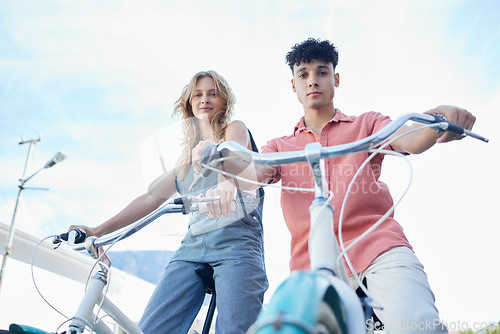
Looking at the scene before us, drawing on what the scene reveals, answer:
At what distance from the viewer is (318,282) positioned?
937mm

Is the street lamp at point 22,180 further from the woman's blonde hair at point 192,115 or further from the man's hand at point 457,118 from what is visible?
the man's hand at point 457,118

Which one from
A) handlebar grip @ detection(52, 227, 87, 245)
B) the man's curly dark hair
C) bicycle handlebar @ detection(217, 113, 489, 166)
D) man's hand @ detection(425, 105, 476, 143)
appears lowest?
handlebar grip @ detection(52, 227, 87, 245)

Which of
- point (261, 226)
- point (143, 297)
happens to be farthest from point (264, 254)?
point (143, 297)

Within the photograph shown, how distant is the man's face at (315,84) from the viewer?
2.40m

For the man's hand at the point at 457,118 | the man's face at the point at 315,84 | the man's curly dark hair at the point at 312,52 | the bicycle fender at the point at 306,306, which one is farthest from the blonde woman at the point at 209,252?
the bicycle fender at the point at 306,306

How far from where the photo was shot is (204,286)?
2.38 metres

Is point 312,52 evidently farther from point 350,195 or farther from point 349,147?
point 349,147

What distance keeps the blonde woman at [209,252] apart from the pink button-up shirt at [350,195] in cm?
26

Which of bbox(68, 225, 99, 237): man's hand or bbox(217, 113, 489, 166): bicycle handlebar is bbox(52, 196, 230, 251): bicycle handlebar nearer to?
bbox(68, 225, 99, 237): man's hand

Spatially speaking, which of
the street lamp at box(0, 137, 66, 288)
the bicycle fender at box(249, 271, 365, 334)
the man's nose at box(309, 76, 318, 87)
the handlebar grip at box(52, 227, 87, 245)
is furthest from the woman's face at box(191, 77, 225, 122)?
the street lamp at box(0, 137, 66, 288)

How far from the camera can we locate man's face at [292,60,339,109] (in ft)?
7.86

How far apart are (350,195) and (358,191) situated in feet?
0.14

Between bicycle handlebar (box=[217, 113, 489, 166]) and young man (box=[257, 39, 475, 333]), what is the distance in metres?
0.13

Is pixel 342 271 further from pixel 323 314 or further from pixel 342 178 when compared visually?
pixel 342 178
